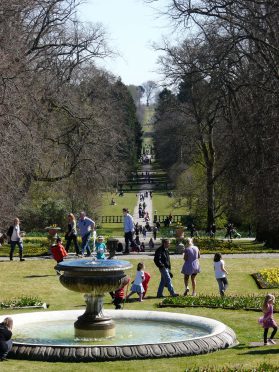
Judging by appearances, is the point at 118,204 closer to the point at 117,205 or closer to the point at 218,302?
the point at 117,205

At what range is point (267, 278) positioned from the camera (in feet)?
82.0

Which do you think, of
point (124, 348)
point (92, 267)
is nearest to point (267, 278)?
point (92, 267)

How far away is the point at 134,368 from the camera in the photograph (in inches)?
507

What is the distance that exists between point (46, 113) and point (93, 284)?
27.7 metres

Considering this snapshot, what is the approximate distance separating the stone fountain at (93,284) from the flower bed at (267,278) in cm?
951

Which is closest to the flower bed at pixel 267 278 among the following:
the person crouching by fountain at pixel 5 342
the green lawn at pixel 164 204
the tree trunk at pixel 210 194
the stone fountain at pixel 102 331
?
the stone fountain at pixel 102 331

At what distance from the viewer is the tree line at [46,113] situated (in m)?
32.1

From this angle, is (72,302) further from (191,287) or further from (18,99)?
(18,99)

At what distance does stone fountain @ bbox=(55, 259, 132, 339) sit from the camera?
15.2 metres

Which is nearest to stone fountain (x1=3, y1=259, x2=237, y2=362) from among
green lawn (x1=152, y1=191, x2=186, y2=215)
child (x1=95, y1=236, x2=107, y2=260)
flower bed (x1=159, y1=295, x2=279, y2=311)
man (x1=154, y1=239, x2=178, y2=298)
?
flower bed (x1=159, y1=295, x2=279, y2=311)

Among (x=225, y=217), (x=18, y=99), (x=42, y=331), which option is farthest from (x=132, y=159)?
(x=42, y=331)

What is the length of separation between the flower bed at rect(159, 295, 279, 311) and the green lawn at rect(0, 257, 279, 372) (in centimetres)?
35

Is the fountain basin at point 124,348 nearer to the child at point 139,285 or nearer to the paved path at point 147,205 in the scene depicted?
the child at point 139,285

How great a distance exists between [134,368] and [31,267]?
1436 centimetres
